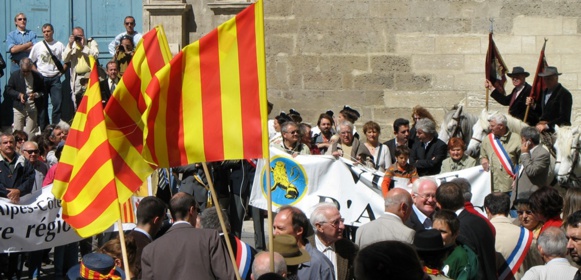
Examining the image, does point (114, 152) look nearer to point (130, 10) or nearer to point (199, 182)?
point (199, 182)

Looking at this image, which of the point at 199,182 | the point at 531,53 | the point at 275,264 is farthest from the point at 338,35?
the point at 275,264

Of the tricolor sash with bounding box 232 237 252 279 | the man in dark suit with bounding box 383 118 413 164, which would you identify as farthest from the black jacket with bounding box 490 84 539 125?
the tricolor sash with bounding box 232 237 252 279

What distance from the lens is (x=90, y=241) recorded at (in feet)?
42.6

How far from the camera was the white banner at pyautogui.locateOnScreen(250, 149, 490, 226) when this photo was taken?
39.7 feet

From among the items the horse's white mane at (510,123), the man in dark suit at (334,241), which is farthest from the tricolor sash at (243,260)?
the horse's white mane at (510,123)

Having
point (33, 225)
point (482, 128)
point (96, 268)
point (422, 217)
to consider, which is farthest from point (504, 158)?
point (96, 268)

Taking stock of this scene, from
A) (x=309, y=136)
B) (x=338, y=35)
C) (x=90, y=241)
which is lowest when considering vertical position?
(x=90, y=241)

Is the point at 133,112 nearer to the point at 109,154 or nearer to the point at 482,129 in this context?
the point at 109,154

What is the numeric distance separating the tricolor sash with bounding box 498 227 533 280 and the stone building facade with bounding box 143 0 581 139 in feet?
27.5

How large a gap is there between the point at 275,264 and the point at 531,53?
10.8m

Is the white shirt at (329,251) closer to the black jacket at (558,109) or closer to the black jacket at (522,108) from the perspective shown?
the black jacket at (558,109)

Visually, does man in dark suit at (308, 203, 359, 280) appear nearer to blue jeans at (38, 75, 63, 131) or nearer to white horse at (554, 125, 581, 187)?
white horse at (554, 125, 581, 187)

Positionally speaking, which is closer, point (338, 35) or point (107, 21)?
point (338, 35)

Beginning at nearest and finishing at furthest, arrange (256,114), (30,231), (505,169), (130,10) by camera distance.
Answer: (256,114) → (30,231) → (505,169) → (130,10)
